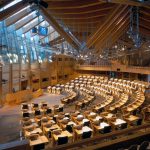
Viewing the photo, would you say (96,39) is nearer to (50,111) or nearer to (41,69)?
(41,69)

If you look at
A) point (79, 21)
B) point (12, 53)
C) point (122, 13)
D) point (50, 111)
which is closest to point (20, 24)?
point (12, 53)

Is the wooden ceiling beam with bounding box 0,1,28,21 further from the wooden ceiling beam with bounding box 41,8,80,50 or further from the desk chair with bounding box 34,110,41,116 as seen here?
the desk chair with bounding box 34,110,41,116

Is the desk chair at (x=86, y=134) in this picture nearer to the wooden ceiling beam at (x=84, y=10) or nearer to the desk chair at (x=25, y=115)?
the desk chair at (x=25, y=115)

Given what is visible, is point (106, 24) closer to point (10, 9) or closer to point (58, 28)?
point (58, 28)

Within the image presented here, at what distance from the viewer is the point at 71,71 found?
44.9m

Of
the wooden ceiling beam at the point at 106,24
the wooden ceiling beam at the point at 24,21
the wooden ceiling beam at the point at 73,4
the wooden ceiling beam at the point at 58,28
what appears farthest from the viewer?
the wooden ceiling beam at the point at 24,21

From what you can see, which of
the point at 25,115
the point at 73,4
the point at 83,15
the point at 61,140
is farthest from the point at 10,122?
the point at 83,15

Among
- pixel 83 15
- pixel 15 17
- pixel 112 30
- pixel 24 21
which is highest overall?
pixel 24 21

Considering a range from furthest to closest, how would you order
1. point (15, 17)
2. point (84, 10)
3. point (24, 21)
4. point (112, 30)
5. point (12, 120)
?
point (24, 21) < point (15, 17) < point (112, 30) < point (84, 10) < point (12, 120)

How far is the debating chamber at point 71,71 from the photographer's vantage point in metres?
16.3

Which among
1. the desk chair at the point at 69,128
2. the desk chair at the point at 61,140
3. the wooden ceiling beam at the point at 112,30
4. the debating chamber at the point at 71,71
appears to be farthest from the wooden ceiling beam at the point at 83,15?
the desk chair at the point at 61,140

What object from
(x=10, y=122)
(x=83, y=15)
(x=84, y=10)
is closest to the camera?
(x=10, y=122)

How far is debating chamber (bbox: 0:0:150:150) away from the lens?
1626 cm

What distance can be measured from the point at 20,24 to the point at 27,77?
7.76 m
